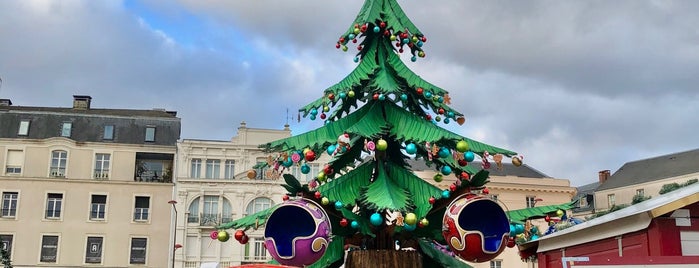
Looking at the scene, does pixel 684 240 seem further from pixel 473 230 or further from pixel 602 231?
pixel 473 230

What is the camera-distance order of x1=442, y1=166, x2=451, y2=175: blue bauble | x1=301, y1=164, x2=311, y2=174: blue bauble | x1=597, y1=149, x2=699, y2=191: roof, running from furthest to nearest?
1. x1=597, y1=149, x2=699, y2=191: roof
2. x1=442, y1=166, x2=451, y2=175: blue bauble
3. x1=301, y1=164, x2=311, y2=174: blue bauble

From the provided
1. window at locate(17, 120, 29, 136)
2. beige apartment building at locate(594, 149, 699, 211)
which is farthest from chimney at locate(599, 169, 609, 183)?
window at locate(17, 120, 29, 136)

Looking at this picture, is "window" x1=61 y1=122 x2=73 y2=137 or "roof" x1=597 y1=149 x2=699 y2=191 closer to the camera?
"window" x1=61 y1=122 x2=73 y2=137

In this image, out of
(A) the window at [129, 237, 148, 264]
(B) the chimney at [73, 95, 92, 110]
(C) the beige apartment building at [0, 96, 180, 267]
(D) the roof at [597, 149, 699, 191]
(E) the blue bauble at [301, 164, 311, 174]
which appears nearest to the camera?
(E) the blue bauble at [301, 164, 311, 174]

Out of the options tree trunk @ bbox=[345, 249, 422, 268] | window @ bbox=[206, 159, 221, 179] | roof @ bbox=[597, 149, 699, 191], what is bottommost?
tree trunk @ bbox=[345, 249, 422, 268]

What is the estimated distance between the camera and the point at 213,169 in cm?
4809

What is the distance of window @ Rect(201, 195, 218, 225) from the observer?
4691 centimetres

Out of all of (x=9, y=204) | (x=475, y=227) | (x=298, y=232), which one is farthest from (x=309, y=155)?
(x=9, y=204)

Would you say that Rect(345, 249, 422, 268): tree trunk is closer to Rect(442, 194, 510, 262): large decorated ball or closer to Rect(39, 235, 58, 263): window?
Rect(442, 194, 510, 262): large decorated ball

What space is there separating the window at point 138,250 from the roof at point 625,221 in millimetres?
38011

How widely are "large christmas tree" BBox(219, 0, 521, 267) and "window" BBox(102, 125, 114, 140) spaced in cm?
4092

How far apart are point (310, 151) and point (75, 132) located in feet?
145

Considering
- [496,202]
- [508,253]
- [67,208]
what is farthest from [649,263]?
[67,208]

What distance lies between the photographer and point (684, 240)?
9.40m
